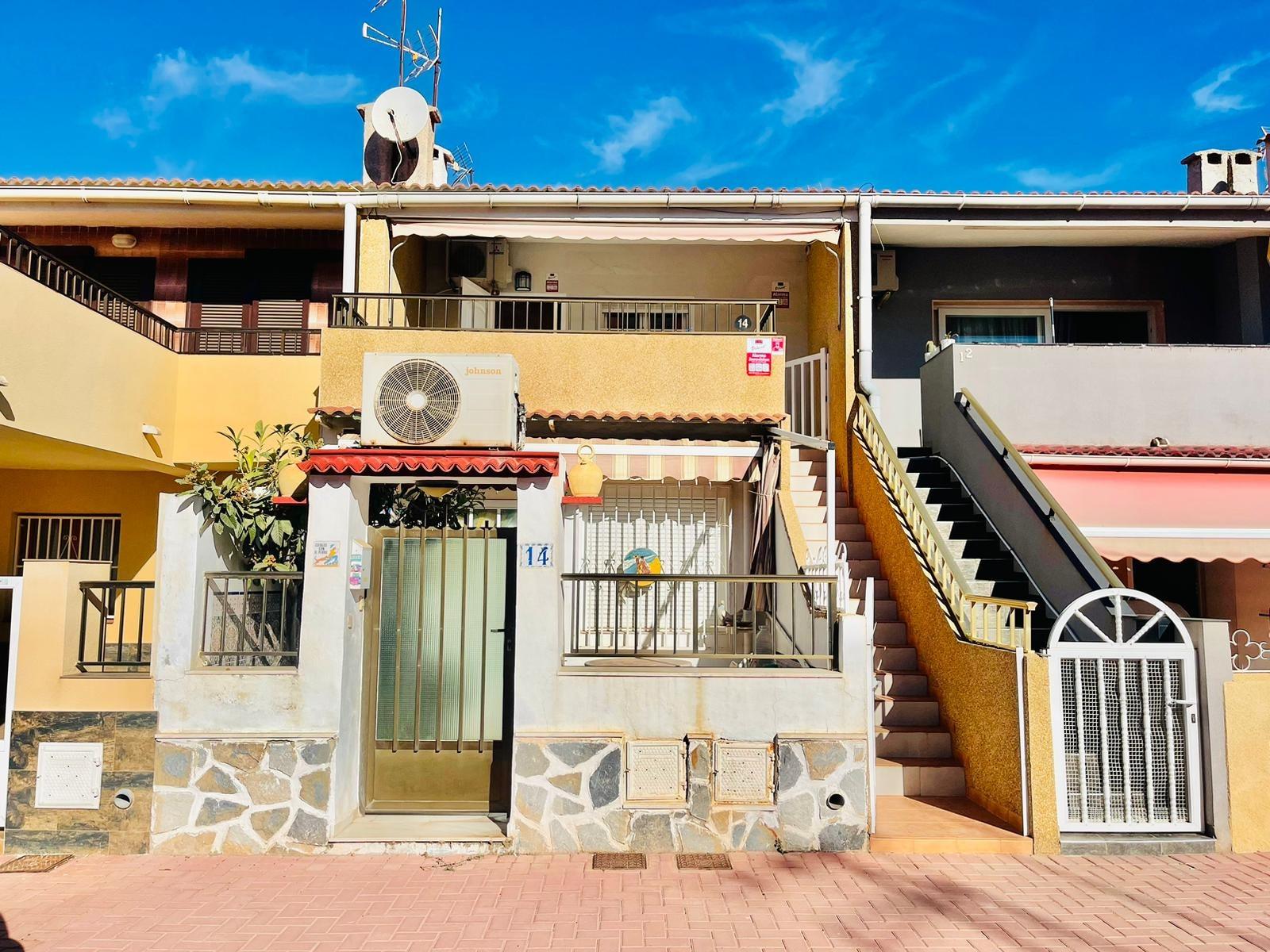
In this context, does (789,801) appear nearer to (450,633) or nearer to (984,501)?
(450,633)

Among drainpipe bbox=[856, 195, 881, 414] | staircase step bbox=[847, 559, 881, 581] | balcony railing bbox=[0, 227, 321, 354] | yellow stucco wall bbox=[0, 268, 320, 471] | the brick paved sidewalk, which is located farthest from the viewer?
drainpipe bbox=[856, 195, 881, 414]

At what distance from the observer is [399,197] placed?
49.3 feet

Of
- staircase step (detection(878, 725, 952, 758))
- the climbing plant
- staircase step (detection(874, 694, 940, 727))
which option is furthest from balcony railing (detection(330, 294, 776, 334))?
staircase step (detection(878, 725, 952, 758))

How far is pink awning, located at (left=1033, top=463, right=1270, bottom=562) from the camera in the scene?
11.5 metres

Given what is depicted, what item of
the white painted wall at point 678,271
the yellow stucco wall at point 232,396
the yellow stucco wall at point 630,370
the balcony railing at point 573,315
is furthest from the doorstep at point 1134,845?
the yellow stucco wall at point 232,396

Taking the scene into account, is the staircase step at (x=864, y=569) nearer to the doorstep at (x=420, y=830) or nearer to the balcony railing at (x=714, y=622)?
the balcony railing at (x=714, y=622)

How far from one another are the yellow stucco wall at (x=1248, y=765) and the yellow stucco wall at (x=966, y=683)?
213 cm

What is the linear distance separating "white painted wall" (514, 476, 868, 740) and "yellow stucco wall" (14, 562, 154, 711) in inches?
157

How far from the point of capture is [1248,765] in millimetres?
8773

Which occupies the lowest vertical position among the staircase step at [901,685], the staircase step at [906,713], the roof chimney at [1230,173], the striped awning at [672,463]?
the staircase step at [906,713]

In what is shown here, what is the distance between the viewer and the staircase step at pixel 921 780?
10.1 meters

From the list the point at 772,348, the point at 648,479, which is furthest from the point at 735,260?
the point at 648,479

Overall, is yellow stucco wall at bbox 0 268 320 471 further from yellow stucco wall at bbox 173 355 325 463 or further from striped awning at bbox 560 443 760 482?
striped awning at bbox 560 443 760 482

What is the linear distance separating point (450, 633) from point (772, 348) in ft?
26.0
